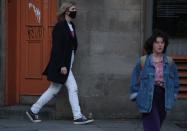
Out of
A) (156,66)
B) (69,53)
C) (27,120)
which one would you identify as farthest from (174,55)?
(156,66)

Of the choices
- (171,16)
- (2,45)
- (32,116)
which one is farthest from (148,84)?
(2,45)

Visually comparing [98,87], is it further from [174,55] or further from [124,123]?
[174,55]

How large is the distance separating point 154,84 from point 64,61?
112 inches

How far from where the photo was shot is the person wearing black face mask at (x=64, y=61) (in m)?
9.85

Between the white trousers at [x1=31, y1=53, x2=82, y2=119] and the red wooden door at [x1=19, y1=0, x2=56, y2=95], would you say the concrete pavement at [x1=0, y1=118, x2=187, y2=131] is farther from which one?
the red wooden door at [x1=19, y1=0, x2=56, y2=95]

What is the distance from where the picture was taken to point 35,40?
10867 millimetres

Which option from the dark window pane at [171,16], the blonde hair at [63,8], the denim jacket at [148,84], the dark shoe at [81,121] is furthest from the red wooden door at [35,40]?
the denim jacket at [148,84]

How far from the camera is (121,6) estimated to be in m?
10.4

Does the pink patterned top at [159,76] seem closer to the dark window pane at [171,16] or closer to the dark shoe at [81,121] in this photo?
the dark shoe at [81,121]

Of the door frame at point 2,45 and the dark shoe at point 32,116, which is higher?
the door frame at point 2,45

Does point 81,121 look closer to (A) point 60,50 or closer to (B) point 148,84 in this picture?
(A) point 60,50

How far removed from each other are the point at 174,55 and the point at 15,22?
280 cm

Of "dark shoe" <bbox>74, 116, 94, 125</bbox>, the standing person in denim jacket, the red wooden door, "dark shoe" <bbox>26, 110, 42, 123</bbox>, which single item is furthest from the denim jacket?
the red wooden door

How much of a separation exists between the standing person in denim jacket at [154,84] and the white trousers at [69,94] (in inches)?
106
